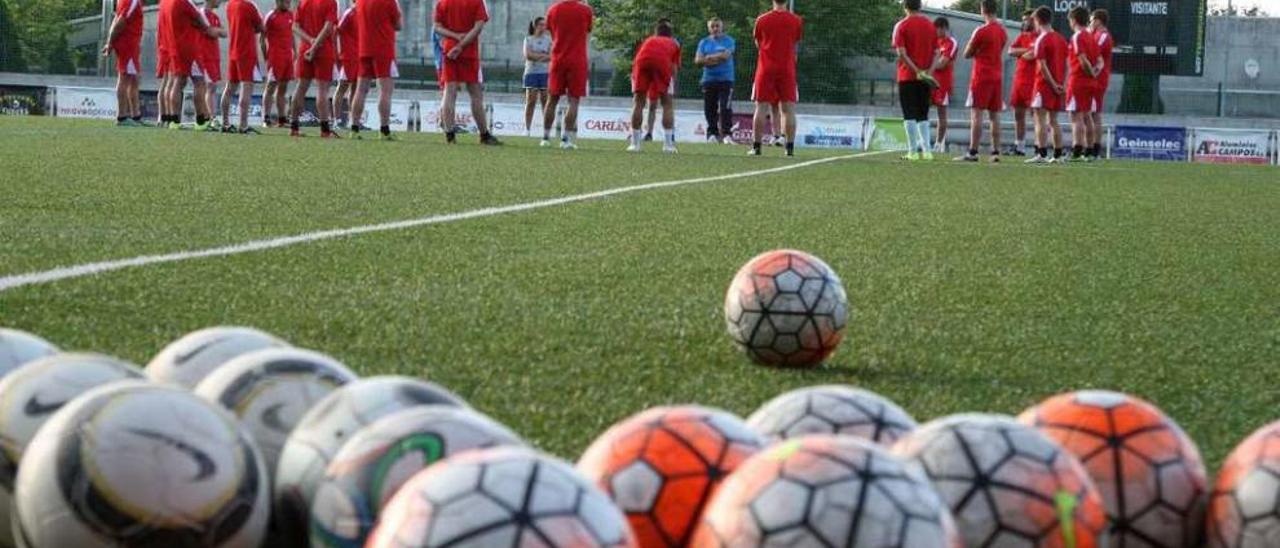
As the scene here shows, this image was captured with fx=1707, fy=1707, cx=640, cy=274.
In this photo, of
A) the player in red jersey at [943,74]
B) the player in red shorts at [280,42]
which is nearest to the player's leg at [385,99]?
the player in red shorts at [280,42]

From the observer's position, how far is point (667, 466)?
7.54 feet

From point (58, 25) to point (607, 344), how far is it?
2471 inches

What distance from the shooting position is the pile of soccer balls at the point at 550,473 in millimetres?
1972

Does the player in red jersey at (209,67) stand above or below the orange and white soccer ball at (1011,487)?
above

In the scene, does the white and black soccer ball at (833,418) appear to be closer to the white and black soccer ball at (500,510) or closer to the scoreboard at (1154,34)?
the white and black soccer ball at (500,510)

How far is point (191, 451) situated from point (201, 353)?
2.24 ft

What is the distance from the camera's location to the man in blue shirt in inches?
1005

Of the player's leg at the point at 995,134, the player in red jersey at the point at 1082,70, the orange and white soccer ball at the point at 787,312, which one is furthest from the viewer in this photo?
the player's leg at the point at 995,134

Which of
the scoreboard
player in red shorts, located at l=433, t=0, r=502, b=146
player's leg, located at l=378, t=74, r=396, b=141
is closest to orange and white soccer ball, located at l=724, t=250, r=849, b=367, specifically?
player in red shorts, located at l=433, t=0, r=502, b=146

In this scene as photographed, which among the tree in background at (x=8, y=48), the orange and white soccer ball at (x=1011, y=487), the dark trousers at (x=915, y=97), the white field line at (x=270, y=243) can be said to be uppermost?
the tree in background at (x=8, y=48)

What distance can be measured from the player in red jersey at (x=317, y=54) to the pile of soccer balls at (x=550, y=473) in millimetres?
17628

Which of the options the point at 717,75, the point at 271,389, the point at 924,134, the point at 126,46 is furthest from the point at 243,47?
the point at 271,389

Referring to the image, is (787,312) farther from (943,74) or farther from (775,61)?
(943,74)

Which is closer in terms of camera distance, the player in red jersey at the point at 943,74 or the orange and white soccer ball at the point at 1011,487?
the orange and white soccer ball at the point at 1011,487
